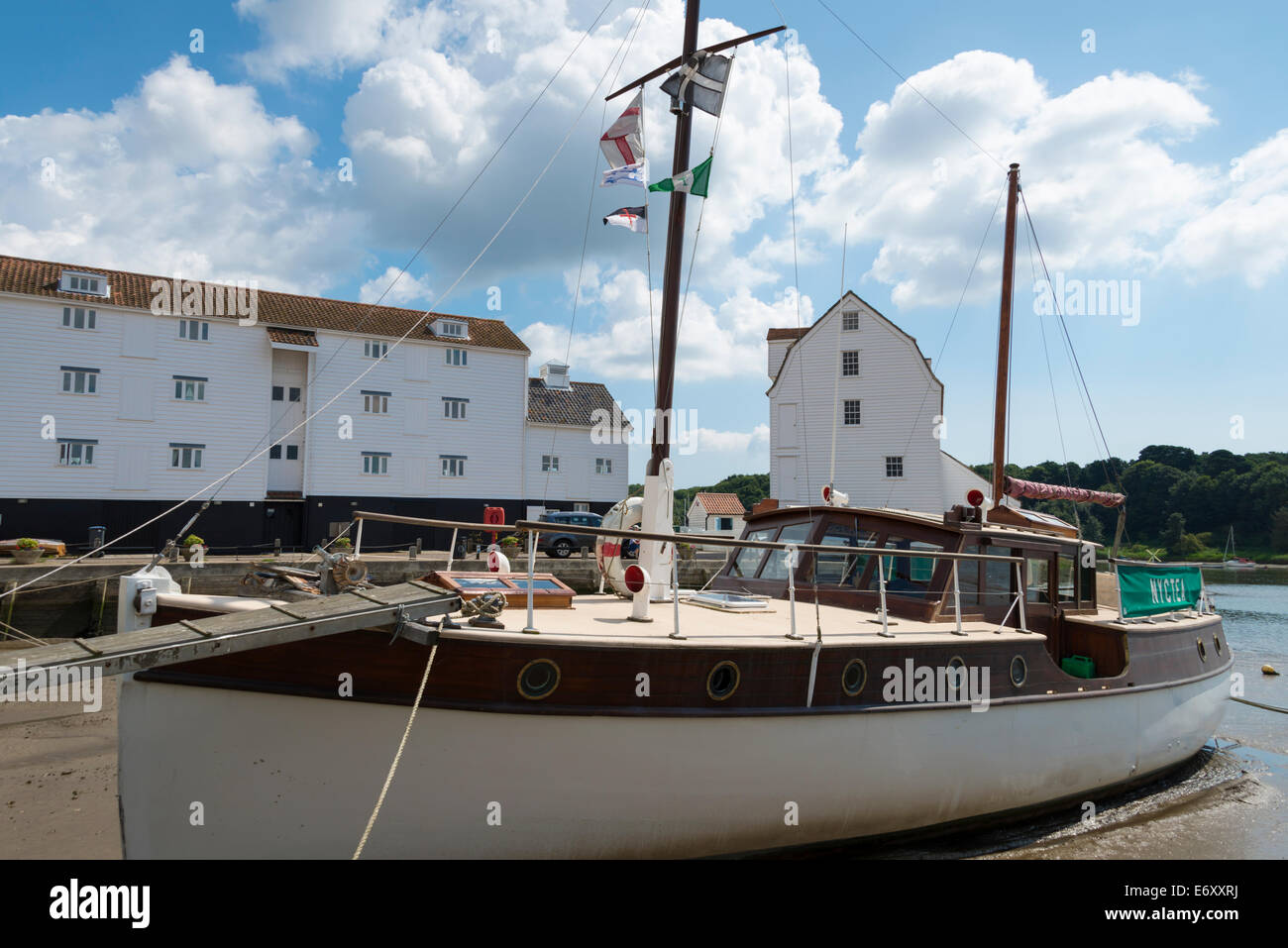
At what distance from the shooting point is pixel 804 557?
8391mm

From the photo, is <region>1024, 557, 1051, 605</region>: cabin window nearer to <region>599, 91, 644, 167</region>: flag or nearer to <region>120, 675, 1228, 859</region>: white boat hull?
<region>120, 675, 1228, 859</region>: white boat hull

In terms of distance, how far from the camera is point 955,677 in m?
6.67

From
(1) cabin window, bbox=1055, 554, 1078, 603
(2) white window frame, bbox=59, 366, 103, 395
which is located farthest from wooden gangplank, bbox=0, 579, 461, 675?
(2) white window frame, bbox=59, 366, 103, 395

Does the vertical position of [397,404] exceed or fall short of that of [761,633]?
it exceeds it

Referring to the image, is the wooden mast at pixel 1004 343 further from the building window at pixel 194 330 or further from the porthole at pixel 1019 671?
the building window at pixel 194 330

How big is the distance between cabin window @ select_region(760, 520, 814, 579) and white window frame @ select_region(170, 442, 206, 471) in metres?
26.6

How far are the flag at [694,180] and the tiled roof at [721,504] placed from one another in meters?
34.8

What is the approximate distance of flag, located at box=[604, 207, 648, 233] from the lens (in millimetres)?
7910

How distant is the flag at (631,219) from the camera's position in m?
7.91

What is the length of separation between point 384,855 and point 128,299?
1180 inches
